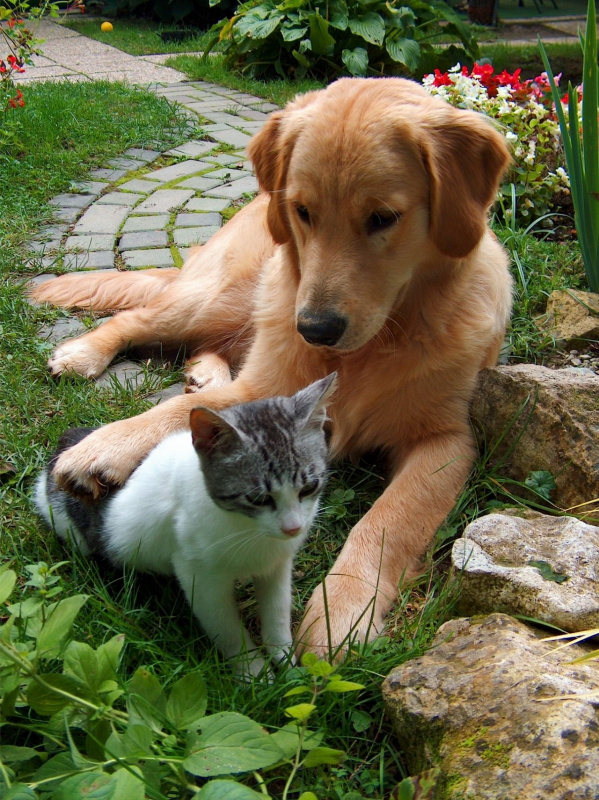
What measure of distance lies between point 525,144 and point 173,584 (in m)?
4.12

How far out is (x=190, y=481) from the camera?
2.11 metres

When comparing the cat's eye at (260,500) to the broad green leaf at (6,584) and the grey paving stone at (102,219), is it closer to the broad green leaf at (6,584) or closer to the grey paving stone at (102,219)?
the broad green leaf at (6,584)

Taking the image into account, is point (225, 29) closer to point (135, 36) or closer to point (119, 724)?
point (135, 36)

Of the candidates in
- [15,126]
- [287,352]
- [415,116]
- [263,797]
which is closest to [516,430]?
[287,352]

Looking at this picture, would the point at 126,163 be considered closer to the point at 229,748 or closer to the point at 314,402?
the point at 314,402

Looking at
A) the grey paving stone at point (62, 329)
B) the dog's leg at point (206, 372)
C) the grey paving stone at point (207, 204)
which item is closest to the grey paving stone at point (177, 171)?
the grey paving stone at point (207, 204)

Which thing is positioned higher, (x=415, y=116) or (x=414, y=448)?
(x=415, y=116)

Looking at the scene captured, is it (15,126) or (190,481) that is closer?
(190,481)

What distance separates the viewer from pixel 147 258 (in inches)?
182

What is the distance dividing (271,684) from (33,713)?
2.06 ft

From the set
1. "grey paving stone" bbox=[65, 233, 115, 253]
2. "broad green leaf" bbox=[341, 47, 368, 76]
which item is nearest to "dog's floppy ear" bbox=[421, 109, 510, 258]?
"grey paving stone" bbox=[65, 233, 115, 253]

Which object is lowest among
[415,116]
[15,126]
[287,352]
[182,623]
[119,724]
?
[182,623]

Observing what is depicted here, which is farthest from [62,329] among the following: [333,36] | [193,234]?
[333,36]

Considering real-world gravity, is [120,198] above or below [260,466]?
below
